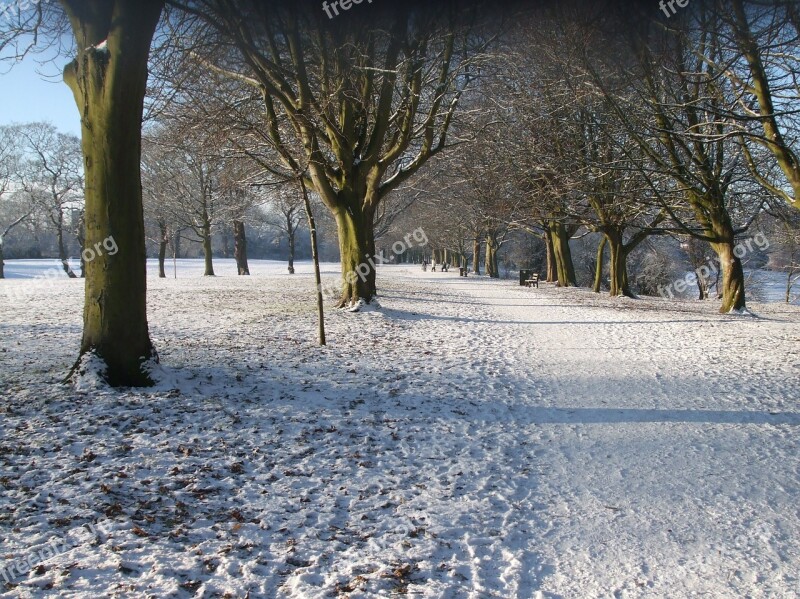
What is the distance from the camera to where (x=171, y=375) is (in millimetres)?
6617

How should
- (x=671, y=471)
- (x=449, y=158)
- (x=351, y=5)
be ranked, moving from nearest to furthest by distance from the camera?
(x=671, y=471)
(x=351, y=5)
(x=449, y=158)

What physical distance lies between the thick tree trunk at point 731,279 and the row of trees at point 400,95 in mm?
47

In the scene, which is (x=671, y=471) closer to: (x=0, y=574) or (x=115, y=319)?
(x=0, y=574)

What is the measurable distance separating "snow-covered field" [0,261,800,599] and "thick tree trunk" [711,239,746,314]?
670cm

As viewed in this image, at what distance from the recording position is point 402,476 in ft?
14.6

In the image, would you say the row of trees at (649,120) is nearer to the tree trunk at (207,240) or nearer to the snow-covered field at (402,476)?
the snow-covered field at (402,476)

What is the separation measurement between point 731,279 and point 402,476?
1407 centimetres

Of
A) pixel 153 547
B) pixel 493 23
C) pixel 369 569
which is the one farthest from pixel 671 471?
pixel 493 23

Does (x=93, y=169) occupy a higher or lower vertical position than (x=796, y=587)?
higher

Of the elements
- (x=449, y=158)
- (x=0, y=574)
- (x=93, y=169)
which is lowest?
(x=0, y=574)

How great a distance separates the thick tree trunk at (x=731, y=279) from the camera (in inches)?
578

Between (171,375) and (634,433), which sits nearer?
(634,433)

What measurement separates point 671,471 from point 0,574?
4.69 m

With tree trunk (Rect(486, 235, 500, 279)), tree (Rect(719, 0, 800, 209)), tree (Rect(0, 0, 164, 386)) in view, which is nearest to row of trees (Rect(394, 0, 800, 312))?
tree (Rect(719, 0, 800, 209))
